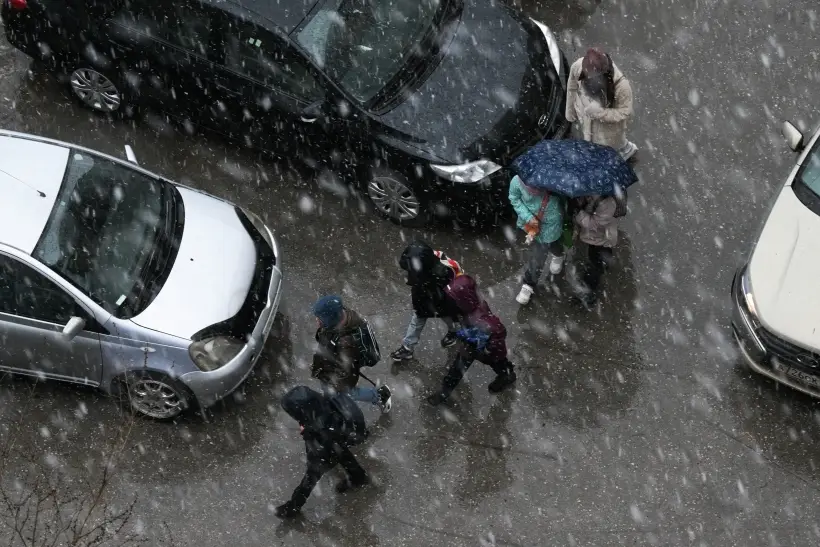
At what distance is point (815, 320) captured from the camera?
7.15 m

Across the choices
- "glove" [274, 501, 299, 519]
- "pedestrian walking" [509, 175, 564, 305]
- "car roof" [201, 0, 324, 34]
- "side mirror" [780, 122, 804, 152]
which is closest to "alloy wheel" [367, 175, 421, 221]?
"pedestrian walking" [509, 175, 564, 305]

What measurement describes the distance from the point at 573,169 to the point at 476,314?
1.28 metres

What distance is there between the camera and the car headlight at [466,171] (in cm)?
827

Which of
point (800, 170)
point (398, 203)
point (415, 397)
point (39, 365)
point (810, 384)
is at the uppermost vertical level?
point (800, 170)

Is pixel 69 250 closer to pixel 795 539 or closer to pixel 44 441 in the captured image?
pixel 44 441

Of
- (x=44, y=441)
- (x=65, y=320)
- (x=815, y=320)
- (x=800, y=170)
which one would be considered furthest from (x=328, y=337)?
(x=800, y=170)

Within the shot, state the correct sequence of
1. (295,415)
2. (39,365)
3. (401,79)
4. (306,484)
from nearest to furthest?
(295,415) < (306,484) < (39,365) < (401,79)

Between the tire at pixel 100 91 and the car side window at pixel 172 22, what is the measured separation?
70cm

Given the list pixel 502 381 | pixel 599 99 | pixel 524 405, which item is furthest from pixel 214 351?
pixel 599 99

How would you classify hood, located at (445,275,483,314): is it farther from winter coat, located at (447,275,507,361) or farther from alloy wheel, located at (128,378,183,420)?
alloy wheel, located at (128,378,183,420)

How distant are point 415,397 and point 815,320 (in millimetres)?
3048

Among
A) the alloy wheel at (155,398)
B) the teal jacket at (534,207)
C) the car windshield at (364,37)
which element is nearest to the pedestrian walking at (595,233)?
the teal jacket at (534,207)

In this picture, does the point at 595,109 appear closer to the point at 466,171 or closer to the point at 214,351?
the point at 466,171

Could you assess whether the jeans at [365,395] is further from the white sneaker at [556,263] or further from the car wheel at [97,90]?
the car wheel at [97,90]
